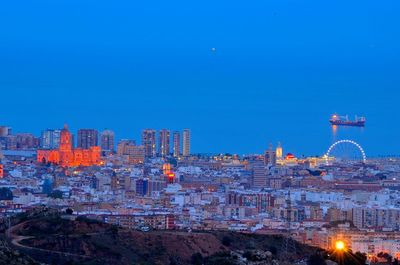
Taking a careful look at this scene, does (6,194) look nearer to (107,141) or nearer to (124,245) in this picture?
(124,245)

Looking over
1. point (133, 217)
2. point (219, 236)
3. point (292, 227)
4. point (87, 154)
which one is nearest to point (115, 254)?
point (219, 236)

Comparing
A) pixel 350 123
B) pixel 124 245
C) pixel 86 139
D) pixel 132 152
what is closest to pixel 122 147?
pixel 132 152

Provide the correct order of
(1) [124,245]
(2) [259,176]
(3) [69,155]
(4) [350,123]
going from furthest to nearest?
(4) [350,123]
(3) [69,155]
(2) [259,176]
(1) [124,245]

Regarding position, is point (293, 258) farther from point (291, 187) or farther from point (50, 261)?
point (291, 187)

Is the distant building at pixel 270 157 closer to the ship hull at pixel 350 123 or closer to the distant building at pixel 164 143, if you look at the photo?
the distant building at pixel 164 143

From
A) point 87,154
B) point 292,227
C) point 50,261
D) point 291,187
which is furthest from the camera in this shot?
point 87,154

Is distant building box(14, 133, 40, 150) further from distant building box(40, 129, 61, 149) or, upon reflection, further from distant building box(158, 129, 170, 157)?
distant building box(158, 129, 170, 157)
